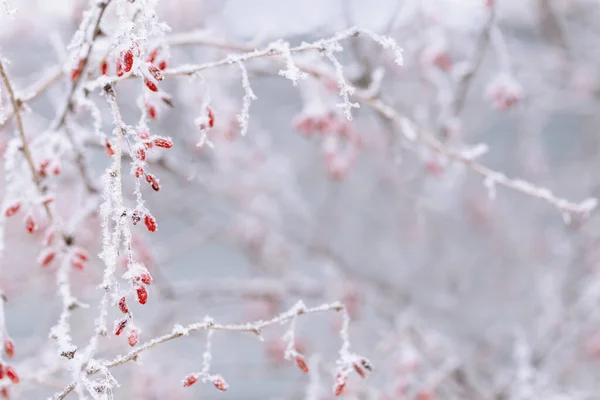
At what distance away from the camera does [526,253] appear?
16.5ft

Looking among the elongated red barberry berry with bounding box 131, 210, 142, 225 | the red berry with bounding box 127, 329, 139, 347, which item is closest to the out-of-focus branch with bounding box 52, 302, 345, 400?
the red berry with bounding box 127, 329, 139, 347

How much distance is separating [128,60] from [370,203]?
4.53 m

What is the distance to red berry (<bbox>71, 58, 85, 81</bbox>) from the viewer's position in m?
1.55

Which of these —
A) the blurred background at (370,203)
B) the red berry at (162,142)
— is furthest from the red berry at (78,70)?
the red berry at (162,142)

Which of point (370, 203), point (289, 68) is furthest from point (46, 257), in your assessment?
point (370, 203)

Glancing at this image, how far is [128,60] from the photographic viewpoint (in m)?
1.13

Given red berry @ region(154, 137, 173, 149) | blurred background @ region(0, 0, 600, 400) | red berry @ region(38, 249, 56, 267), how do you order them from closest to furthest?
red berry @ region(154, 137, 173, 149) < red berry @ region(38, 249, 56, 267) < blurred background @ region(0, 0, 600, 400)

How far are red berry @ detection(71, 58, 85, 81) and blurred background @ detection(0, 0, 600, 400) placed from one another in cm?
4

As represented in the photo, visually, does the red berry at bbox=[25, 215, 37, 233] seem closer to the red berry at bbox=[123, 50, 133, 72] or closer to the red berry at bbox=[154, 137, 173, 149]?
the red berry at bbox=[154, 137, 173, 149]

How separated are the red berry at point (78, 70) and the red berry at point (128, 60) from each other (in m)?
0.47

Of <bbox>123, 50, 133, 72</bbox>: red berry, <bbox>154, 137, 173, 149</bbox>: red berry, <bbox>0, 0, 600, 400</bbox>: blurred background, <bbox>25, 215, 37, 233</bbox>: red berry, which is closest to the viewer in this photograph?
<bbox>123, 50, 133, 72</bbox>: red berry

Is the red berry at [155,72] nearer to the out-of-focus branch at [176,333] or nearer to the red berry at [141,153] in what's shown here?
the red berry at [141,153]

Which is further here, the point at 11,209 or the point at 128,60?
the point at 11,209

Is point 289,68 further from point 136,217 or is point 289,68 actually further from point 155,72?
point 136,217
